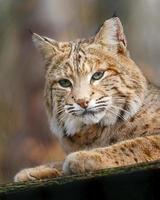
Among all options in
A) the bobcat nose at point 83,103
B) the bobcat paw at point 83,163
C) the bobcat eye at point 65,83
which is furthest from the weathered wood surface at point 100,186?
the bobcat eye at point 65,83

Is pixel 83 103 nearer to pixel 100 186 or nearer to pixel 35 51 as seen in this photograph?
pixel 35 51

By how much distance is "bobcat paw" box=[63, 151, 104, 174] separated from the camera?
1575 millimetres

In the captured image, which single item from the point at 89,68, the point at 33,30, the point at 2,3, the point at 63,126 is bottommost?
the point at 63,126

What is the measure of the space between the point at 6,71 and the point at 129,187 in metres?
1.41

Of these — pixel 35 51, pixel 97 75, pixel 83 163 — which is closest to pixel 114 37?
pixel 97 75

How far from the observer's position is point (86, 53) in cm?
197

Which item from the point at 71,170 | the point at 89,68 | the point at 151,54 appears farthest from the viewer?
the point at 151,54

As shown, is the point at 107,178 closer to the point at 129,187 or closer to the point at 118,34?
the point at 129,187

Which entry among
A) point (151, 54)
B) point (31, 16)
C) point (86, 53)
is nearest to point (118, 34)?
point (86, 53)

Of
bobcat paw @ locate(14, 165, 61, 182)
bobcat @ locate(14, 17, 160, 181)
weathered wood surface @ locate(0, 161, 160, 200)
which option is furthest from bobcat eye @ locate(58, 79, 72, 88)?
weathered wood surface @ locate(0, 161, 160, 200)

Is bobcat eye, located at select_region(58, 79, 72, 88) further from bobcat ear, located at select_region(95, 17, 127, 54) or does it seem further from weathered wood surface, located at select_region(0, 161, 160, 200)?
weathered wood surface, located at select_region(0, 161, 160, 200)

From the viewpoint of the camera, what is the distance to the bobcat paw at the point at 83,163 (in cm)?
158

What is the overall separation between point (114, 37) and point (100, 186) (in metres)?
0.78

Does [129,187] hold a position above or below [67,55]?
below
